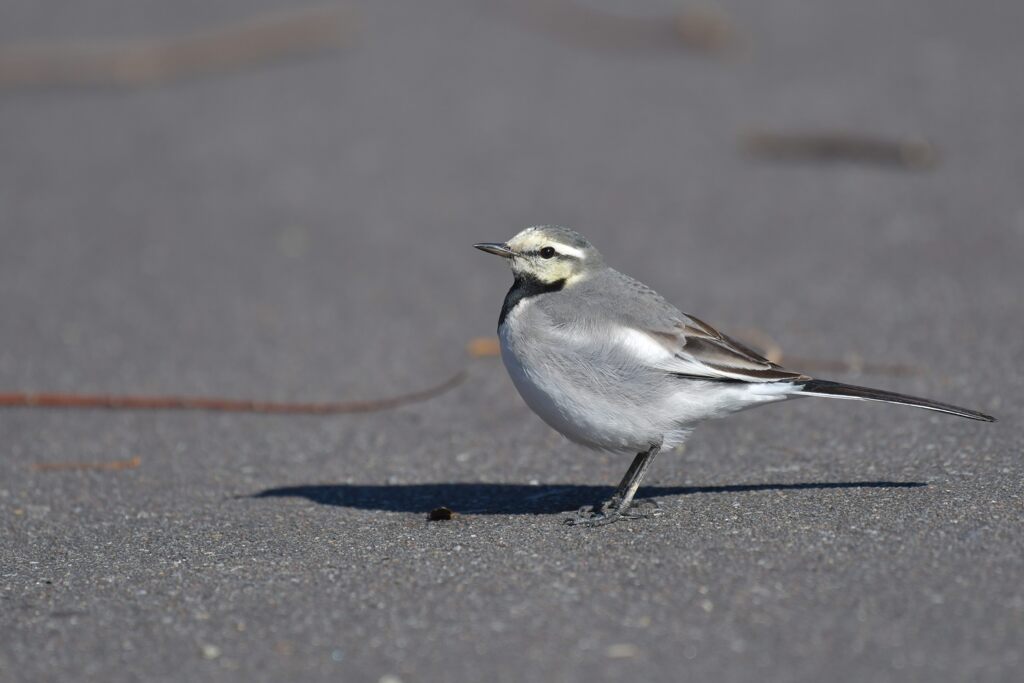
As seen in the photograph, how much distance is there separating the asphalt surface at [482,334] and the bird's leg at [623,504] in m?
0.11

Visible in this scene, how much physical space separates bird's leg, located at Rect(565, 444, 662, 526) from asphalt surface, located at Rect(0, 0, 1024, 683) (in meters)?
0.11

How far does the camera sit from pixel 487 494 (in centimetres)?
622

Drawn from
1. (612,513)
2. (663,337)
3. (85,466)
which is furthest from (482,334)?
(612,513)

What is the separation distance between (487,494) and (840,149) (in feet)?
19.2

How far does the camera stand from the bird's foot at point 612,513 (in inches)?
215

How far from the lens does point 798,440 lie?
21.8 ft

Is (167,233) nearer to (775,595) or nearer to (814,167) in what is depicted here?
(814,167)

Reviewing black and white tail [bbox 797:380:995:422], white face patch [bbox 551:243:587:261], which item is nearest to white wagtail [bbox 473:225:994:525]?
black and white tail [bbox 797:380:995:422]

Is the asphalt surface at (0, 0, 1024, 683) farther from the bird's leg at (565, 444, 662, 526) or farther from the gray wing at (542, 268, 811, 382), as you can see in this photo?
the gray wing at (542, 268, 811, 382)

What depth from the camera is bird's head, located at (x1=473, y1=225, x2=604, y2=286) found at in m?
5.96

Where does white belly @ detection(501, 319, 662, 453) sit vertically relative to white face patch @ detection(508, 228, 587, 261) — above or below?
below

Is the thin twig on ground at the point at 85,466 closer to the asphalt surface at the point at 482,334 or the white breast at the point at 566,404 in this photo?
the asphalt surface at the point at 482,334

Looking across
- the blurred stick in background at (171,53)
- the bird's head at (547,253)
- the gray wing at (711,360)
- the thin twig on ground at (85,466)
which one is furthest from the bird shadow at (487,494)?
the blurred stick in background at (171,53)

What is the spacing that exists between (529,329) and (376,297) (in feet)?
11.9
